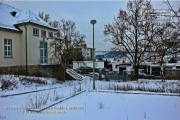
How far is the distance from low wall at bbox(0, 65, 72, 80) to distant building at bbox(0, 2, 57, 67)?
0.80 meters

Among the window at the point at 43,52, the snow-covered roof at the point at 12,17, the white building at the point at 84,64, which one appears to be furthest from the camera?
the white building at the point at 84,64

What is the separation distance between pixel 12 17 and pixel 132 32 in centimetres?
1618

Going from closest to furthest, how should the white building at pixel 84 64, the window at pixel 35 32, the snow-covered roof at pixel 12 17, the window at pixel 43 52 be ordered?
the snow-covered roof at pixel 12 17
the window at pixel 35 32
the window at pixel 43 52
the white building at pixel 84 64

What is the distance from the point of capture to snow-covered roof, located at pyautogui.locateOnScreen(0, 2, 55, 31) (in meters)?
22.3

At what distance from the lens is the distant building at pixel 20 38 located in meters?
21.4

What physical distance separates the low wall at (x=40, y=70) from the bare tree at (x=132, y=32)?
8.35 m

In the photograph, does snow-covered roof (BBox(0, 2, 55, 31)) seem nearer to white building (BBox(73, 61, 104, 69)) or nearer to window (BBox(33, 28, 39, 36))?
window (BBox(33, 28, 39, 36))

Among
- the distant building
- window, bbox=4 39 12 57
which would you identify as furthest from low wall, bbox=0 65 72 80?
window, bbox=4 39 12 57

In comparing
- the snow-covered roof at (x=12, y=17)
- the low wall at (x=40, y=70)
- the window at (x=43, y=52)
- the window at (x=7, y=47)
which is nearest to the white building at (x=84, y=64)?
the window at (x=43, y=52)

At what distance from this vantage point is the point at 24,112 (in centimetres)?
572

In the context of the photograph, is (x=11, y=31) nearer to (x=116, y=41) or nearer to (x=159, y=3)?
(x=116, y=41)

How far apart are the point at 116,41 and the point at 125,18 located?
11.0 feet

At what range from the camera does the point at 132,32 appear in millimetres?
24781

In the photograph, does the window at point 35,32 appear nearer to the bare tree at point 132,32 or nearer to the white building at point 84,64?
the bare tree at point 132,32
